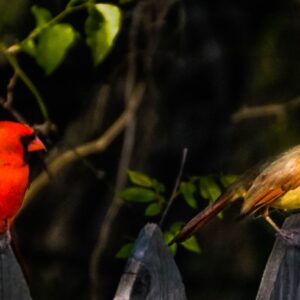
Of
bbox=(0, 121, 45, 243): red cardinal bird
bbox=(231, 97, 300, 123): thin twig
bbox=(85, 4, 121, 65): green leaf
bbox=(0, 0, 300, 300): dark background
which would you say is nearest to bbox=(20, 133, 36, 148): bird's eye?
bbox=(0, 121, 45, 243): red cardinal bird

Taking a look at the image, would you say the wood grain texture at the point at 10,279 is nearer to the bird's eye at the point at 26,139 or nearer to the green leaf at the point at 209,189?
the bird's eye at the point at 26,139

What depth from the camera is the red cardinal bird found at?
115 inches

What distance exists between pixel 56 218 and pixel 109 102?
55cm

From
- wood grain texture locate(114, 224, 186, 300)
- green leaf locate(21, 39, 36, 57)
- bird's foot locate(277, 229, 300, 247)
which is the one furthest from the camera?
green leaf locate(21, 39, 36, 57)

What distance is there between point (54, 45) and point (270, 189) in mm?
794

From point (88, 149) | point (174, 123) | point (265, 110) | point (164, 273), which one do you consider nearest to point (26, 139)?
point (164, 273)

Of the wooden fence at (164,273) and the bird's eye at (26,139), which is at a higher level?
the bird's eye at (26,139)

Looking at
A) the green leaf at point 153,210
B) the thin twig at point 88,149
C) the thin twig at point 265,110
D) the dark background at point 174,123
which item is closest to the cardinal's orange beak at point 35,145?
the green leaf at point 153,210

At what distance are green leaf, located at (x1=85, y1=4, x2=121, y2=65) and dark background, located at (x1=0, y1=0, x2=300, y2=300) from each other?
119 cm

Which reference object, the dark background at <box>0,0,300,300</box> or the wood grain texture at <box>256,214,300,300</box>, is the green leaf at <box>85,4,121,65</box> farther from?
the dark background at <box>0,0,300,300</box>

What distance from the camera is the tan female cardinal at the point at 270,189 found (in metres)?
3.58

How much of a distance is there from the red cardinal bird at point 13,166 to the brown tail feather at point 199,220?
0.46 metres

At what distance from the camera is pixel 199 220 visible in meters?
3.26

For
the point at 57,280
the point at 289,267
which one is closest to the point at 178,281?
the point at 289,267
